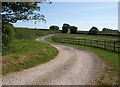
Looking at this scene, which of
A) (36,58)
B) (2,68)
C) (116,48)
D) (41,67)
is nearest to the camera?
(2,68)

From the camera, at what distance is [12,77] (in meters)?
15.6

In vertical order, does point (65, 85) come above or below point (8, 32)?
below

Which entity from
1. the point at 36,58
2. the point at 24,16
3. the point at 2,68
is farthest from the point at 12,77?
the point at 24,16

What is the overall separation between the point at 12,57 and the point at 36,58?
8.90 feet

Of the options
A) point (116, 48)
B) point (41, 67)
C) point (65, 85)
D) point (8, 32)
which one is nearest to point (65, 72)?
point (41, 67)

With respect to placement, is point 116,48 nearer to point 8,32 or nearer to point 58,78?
point 8,32

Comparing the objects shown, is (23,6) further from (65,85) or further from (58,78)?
(65,85)

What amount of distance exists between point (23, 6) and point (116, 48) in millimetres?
14141

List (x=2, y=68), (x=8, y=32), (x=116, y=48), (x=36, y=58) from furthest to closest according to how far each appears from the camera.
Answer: (x=116, y=48) < (x=8, y=32) < (x=36, y=58) < (x=2, y=68)

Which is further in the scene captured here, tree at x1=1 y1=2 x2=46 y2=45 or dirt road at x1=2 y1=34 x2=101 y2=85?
tree at x1=1 y1=2 x2=46 y2=45

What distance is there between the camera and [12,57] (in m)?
20.3

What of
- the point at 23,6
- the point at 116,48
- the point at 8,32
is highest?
the point at 23,6

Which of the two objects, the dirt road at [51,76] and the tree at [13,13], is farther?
the tree at [13,13]

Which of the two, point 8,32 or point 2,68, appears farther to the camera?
point 8,32
